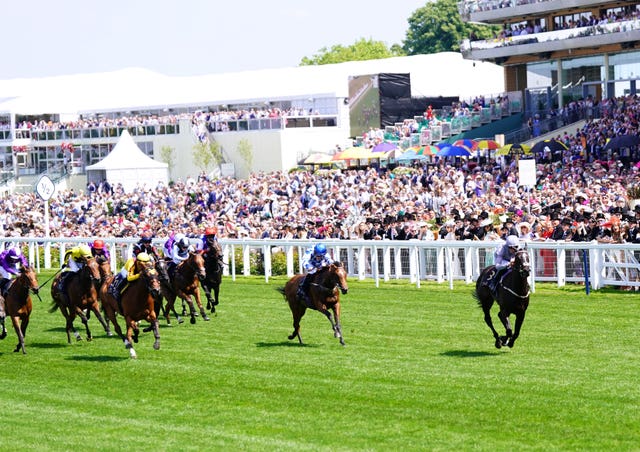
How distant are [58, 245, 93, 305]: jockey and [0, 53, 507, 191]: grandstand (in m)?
34.9

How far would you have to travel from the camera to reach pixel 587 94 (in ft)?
145

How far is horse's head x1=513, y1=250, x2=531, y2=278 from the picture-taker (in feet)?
44.0

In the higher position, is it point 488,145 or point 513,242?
point 488,145

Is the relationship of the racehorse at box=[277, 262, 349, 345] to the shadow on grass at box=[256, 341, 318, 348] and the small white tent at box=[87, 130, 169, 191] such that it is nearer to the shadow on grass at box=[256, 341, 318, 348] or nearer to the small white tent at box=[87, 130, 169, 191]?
the shadow on grass at box=[256, 341, 318, 348]

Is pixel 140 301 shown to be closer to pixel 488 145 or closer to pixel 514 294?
pixel 514 294

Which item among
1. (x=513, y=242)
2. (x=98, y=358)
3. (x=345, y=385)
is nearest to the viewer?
(x=345, y=385)

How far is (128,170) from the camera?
52.2 metres

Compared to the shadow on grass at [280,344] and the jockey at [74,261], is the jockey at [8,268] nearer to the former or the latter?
the jockey at [74,261]

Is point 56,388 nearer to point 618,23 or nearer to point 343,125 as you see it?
point 618,23

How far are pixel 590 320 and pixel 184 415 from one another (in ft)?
24.5

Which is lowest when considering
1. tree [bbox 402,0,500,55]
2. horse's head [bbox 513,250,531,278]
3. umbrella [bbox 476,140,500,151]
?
horse's head [bbox 513,250,531,278]

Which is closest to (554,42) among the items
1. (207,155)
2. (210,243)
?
(207,155)

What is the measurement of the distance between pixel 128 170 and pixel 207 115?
19.6 feet

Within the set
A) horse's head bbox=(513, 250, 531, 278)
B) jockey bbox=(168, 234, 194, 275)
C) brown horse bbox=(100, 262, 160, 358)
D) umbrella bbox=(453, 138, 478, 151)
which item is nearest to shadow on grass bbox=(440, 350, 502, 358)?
horse's head bbox=(513, 250, 531, 278)
